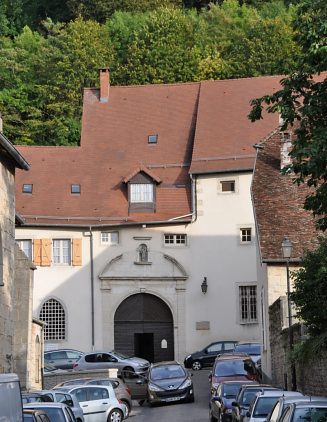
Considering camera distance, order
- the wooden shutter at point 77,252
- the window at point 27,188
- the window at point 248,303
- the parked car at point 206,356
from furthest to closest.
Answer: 1. the window at point 27,188
2. the wooden shutter at point 77,252
3. the window at point 248,303
4. the parked car at point 206,356

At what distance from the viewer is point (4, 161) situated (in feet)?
105

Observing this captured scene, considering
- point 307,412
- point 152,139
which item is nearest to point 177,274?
point 152,139

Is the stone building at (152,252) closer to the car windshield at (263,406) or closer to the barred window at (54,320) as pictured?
the barred window at (54,320)

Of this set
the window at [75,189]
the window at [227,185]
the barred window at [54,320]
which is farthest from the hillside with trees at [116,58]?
the barred window at [54,320]

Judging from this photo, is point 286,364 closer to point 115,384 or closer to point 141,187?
point 115,384

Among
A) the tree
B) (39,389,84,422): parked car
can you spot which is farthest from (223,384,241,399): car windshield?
the tree

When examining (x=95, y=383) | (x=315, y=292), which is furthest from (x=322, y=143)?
(x=95, y=383)

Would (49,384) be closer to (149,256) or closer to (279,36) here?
(149,256)

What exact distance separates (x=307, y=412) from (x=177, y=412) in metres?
17.6

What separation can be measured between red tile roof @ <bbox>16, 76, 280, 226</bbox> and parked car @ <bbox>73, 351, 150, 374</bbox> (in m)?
11.0

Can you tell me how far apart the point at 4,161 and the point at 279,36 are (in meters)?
53.5

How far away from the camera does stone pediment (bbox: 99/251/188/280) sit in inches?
2291

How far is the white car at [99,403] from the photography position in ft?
111

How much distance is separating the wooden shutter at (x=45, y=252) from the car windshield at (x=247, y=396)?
29.6 m
